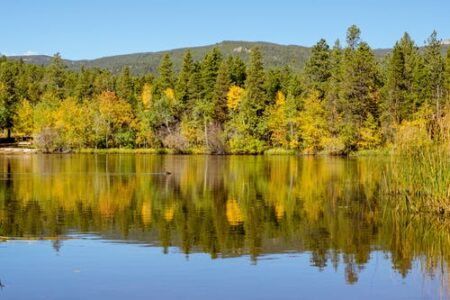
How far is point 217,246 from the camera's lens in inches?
723

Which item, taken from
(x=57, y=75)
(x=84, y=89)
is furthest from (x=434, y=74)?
(x=57, y=75)

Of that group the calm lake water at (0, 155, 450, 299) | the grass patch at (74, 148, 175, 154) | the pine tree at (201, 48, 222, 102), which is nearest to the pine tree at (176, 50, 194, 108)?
the pine tree at (201, 48, 222, 102)

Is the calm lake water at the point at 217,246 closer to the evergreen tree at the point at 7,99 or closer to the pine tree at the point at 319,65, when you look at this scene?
the pine tree at the point at 319,65

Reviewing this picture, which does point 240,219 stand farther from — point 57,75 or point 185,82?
point 57,75

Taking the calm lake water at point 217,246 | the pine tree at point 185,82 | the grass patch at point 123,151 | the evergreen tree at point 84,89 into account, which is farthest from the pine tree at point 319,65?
the calm lake water at point 217,246

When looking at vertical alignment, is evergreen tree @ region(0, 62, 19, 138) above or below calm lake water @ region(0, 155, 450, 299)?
above

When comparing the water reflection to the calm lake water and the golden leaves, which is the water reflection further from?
the golden leaves

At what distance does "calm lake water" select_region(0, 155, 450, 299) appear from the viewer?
1388 cm

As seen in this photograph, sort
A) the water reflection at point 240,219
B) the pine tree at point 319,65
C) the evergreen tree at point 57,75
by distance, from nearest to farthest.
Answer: the water reflection at point 240,219
the pine tree at point 319,65
the evergreen tree at point 57,75

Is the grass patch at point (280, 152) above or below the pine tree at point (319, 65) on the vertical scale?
below

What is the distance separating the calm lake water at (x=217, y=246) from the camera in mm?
13875

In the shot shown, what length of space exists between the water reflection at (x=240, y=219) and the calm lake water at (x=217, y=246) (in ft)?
0.15

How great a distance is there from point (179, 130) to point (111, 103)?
14153 mm

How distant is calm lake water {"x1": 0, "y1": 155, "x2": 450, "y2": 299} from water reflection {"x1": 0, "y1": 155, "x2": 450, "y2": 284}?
0.15 feet
